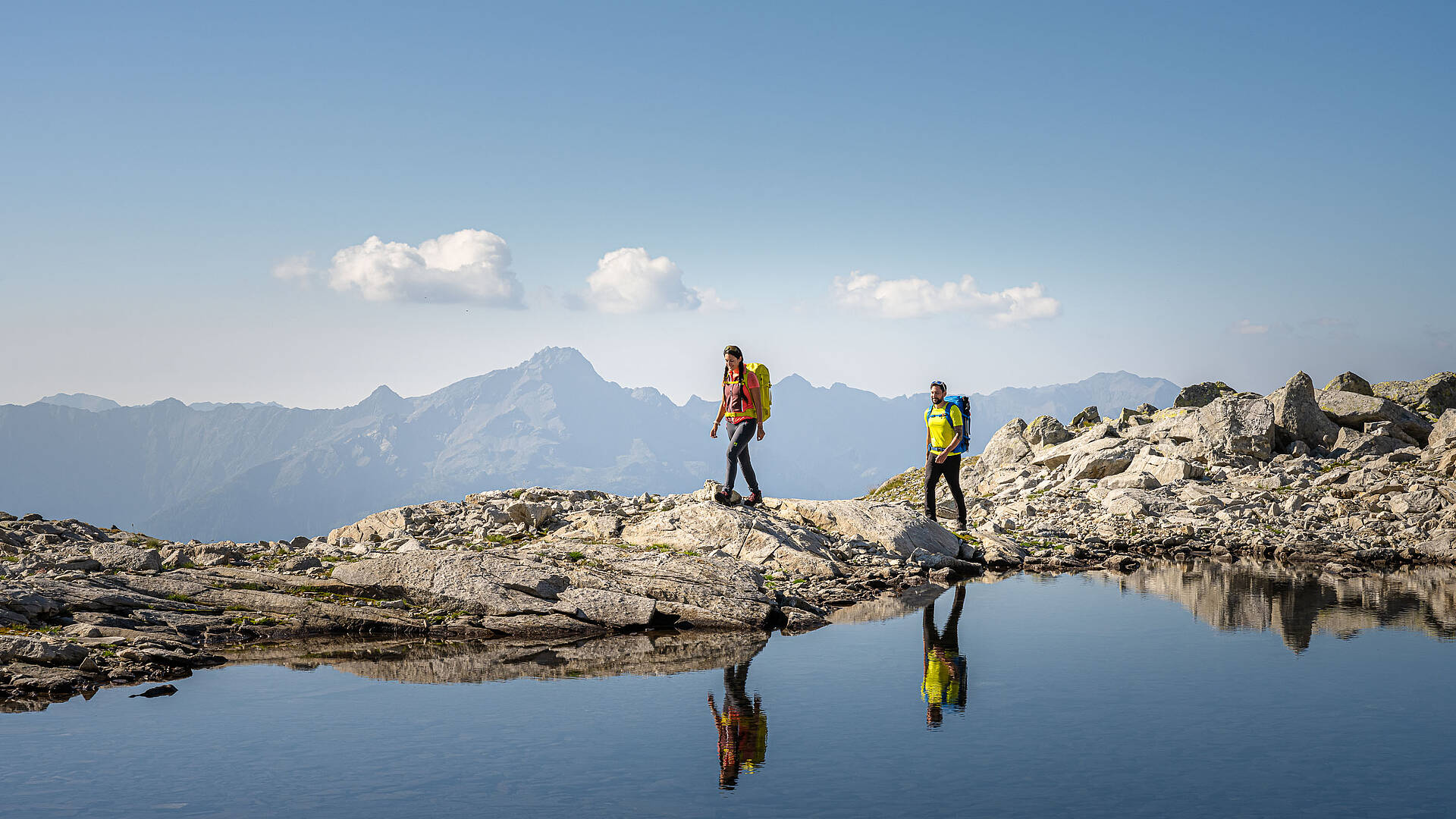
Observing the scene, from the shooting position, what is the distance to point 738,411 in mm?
21266

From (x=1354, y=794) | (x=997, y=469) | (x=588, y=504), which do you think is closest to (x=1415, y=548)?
(x=997, y=469)

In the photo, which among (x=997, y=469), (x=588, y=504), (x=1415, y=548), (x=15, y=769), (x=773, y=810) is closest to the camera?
(x=773, y=810)

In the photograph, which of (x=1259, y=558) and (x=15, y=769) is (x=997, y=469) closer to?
(x=1259, y=558)

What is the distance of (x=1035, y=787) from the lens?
26.0ft

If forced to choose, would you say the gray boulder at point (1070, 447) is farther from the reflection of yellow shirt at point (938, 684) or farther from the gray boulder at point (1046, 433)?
the reflection of yellow shirt at point (938, 684)

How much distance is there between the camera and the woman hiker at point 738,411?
21.0 m

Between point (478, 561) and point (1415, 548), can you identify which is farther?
point (1415, 548)

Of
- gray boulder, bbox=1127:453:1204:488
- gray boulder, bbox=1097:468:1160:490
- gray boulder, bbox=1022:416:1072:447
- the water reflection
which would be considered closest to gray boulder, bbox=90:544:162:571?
the water reflection

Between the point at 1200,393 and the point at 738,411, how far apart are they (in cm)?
2820

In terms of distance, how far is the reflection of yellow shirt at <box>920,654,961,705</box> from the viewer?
10672 millimetres

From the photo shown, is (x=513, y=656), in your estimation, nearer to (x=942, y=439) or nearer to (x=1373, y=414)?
(x=942, y=439)

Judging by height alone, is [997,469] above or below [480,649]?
above

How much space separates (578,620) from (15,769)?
24.9 feet

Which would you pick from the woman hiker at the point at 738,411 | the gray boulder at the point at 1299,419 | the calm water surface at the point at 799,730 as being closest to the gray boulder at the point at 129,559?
the calm water surface at the point at 799,730
